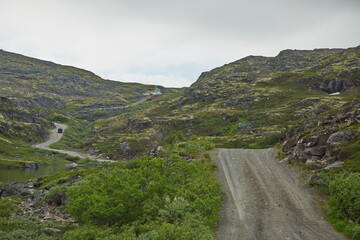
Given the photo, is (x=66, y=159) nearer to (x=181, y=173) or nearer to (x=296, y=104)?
(x=181, y=173)

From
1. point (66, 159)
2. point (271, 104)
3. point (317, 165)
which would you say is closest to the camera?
point (317, 165)

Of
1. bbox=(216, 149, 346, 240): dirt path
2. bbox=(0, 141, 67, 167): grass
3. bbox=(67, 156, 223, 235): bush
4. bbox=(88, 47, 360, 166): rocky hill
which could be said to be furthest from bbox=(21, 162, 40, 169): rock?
bbox=(216, 149, 346, 240): dirt path

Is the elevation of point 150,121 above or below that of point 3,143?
above

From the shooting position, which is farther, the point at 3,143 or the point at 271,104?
the point at 271,104

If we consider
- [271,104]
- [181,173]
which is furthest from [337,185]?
[271,104]

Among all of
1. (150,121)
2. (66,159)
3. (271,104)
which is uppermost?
(271,104)

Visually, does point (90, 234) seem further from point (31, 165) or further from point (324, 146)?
point (31, 165)

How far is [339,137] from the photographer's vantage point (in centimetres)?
2997

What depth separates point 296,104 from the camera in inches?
5979

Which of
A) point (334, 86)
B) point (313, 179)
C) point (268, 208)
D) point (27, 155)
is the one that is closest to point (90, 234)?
point (268, 208)

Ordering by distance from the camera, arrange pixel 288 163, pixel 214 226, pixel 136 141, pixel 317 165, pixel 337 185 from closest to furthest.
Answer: pixel 214 226 < pixel 337 185 < pixel 317 165 < pixel 288 163 < pixel 136 141

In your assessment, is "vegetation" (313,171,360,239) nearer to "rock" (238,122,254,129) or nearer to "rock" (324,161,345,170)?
"rock" (324,161,345,170)

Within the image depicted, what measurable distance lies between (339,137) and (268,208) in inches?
686

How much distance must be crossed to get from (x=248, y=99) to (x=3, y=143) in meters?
161
